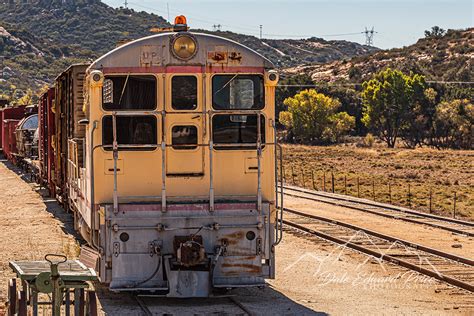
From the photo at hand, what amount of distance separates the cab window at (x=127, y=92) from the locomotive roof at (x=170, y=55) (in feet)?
0.64

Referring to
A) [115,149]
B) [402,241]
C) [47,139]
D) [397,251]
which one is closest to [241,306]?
[115,149]

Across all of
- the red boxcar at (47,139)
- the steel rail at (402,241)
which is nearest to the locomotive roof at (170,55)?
the steel rail at (402,241)

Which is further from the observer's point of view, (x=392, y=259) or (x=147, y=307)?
(x=392, y=259)

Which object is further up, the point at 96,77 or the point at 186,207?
the point at 96,77

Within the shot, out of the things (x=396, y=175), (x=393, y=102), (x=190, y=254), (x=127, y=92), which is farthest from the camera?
(x=393, y=102)

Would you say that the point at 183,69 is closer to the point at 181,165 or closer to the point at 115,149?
the point at 181,165

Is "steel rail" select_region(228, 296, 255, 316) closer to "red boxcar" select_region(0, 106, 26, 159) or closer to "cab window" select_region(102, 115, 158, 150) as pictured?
"cab window" select_region(102, 115, 158, 150)

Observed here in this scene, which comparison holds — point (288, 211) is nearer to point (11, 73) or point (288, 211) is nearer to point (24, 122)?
point (24, 122)

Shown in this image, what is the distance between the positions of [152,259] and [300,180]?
33.3 meters

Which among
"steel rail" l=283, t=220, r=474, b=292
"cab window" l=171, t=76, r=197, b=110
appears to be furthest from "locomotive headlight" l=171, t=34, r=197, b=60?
"steel rail" l=283, t=220, r=474, b=292

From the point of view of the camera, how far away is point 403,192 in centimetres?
3806

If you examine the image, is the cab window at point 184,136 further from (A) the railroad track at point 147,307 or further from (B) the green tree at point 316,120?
(B) the green tree at point 316,120

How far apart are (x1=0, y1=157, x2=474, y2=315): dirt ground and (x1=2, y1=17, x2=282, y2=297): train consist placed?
0.41 m

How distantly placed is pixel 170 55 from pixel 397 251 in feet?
25.3
